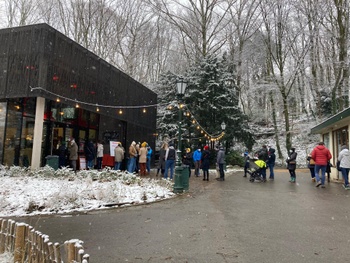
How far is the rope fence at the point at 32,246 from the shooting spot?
2656mm

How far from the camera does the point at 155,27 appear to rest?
3297 centimetres

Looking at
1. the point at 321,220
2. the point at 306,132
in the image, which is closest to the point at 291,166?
the point at 321,220

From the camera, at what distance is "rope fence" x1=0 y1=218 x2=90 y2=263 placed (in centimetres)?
266

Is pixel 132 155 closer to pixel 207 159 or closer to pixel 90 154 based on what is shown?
pixel 90 154

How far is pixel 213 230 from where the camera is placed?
204 inches

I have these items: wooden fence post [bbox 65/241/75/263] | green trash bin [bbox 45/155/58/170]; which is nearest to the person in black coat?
green trash bin [bbox 45/155/58/170]

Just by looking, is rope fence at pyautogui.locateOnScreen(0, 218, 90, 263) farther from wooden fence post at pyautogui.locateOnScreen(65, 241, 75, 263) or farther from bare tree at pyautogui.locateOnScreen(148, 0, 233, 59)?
bare tree at pyautogui.locateOnScreen(148, 0, 233, 59)

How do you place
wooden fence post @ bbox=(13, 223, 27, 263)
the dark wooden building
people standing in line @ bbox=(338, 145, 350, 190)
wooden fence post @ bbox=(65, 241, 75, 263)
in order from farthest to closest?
the dark wooden building < people standing in line @ bbox=(338, 145, 350, 190) < wooden fence post @ bbox=(13, 223, 27, 263) < wooden fence post @ bbox=(65, 241, 75, 263)

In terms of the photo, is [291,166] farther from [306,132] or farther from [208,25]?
[208,25]

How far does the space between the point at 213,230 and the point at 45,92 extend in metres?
9.35

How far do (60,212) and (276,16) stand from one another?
26.2 metres

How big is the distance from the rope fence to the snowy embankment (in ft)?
10.3

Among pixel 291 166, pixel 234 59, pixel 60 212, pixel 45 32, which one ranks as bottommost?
pixel 60 212

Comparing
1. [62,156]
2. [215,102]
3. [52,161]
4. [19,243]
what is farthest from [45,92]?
[215,102]
